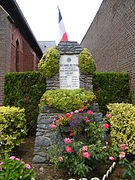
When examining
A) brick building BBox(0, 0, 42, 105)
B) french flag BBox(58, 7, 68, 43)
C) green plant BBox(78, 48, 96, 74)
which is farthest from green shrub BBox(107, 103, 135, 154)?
brick building BBox(0, 0, 42, 105)

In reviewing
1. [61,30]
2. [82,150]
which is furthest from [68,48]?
[82,150]

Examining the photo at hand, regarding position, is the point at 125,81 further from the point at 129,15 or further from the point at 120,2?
the point at 120,2

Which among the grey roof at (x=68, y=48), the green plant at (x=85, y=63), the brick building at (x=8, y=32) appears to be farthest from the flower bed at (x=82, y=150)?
the brick building at (x=8, y=32)

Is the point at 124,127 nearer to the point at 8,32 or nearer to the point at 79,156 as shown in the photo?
the point at 79,156

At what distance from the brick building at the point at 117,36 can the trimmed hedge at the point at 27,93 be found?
11.8ft

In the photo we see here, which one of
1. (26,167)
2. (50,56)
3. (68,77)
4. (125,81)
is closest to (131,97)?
(125,81)

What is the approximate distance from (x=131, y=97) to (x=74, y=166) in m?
4.12

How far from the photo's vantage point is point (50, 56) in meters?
4.69

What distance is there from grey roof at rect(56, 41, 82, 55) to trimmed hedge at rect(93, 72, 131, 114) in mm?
1404

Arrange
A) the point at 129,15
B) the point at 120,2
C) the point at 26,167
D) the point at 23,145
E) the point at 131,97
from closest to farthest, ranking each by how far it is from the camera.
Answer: the point at 26,167 → the point at 23,145 → the point at 131,97 → the point at 129,15 → the point at 120,2

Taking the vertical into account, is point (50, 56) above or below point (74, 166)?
above

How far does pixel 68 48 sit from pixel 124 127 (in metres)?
2.84

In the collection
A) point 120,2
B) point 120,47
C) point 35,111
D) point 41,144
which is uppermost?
point 120,2

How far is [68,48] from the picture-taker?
488 cm
